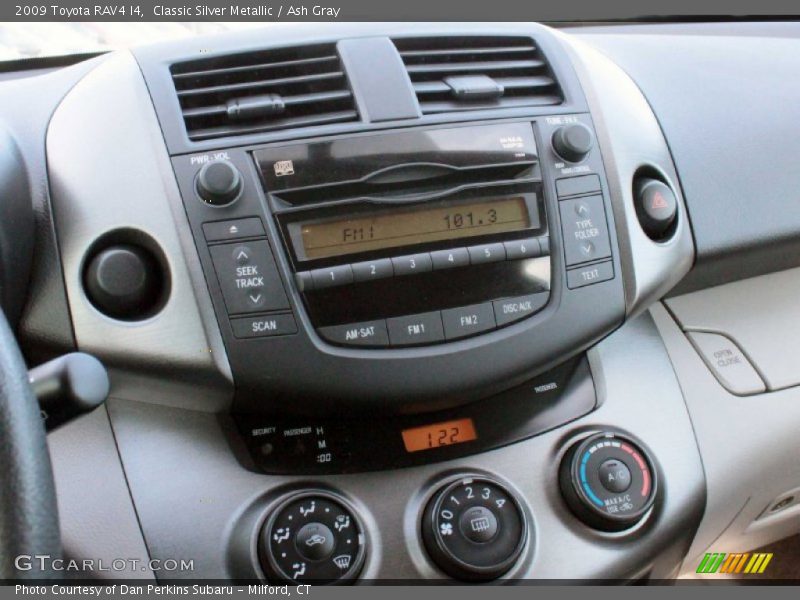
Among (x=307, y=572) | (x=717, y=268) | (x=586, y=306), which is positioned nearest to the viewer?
(x=307, y=572)

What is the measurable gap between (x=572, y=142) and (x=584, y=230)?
10 centimetres

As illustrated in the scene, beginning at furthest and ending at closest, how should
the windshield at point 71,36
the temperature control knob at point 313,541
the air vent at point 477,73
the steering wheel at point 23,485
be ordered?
the windshield at point 71,36 < the air vent at point 477,73 < the temperature control knob at point 313,541 < the steering wheel at point 23,485

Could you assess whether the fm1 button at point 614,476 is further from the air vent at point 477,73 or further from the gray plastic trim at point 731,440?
the air vent at point 477,73

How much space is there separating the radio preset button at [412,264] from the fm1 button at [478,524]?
0.25 metres

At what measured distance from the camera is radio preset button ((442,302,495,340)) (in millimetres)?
846

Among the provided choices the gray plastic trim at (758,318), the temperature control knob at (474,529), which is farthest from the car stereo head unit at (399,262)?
the gray plastic trim at (758,318)

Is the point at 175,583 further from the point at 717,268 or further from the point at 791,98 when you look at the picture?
the point at 791,98

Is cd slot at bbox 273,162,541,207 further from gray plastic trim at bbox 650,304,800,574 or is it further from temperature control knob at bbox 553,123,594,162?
gray plastic trim at bbox 650,304,800,574

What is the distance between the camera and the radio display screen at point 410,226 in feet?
2.71

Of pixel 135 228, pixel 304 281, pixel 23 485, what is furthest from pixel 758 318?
pixel 23 485

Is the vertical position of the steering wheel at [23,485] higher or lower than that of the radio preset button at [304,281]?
lower

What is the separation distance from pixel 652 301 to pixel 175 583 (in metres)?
0.62

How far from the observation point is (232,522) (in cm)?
82

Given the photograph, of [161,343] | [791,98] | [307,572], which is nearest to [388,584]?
[307,572]
